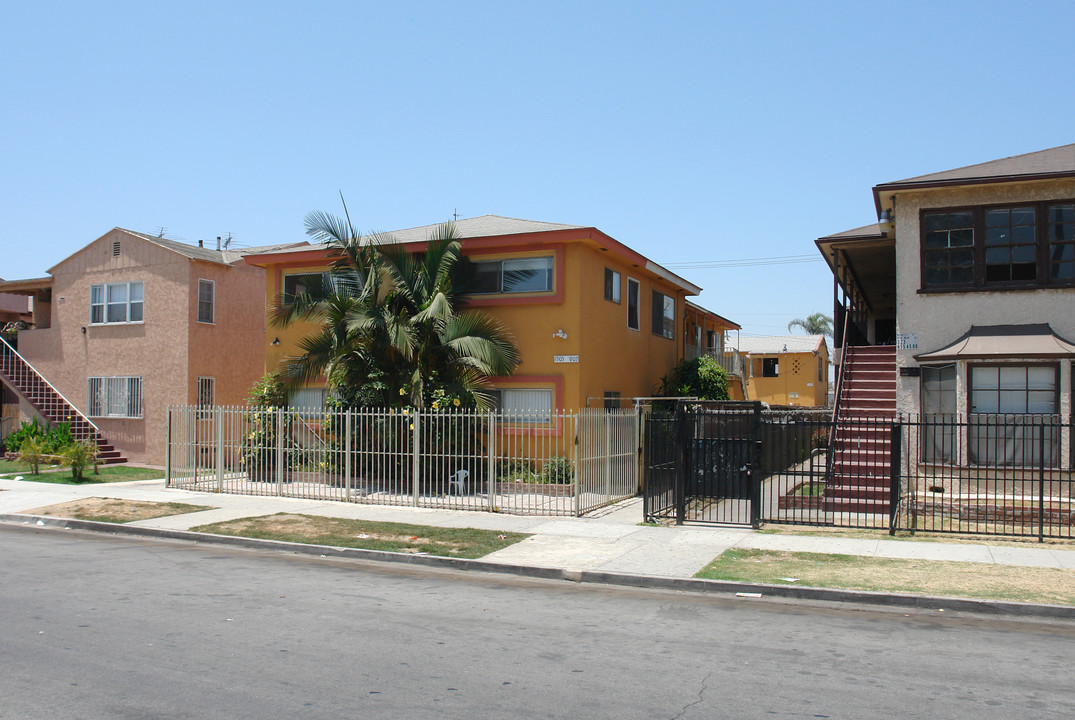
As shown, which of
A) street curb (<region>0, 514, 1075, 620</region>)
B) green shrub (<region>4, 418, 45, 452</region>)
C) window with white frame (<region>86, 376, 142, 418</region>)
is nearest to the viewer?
street curb (<region>0, 514, 1075, 620</region>)

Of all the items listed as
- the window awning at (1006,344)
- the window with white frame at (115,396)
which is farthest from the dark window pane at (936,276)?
the window with white frame at (115,396)

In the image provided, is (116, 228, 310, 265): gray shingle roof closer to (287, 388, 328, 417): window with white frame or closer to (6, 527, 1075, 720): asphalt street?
(287, 388, 328, 417): window with white frame

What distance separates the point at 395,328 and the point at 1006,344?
1149 centimetres

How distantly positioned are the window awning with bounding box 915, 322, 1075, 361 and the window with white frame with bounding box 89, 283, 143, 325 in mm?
21143

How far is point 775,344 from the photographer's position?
49844 mm

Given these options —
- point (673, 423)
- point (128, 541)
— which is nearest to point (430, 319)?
point (673, 423)

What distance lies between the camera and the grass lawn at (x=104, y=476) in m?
20.4

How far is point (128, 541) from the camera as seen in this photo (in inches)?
518

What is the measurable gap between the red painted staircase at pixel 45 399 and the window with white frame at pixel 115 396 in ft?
1.75

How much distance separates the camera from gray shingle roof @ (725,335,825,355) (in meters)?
47.4

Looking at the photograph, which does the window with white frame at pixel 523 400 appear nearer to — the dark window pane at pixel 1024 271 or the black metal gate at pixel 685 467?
the black metal gate at pixel 685 467

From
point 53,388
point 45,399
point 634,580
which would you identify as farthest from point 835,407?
point 45,399

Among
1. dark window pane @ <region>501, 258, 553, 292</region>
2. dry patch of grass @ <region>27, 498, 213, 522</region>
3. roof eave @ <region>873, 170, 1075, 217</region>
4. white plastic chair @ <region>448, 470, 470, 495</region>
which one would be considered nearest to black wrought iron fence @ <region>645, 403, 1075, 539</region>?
white plastic chair @ <region>448, 470, 470, 495</region>

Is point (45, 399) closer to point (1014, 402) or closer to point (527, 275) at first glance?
point (527, 275)
